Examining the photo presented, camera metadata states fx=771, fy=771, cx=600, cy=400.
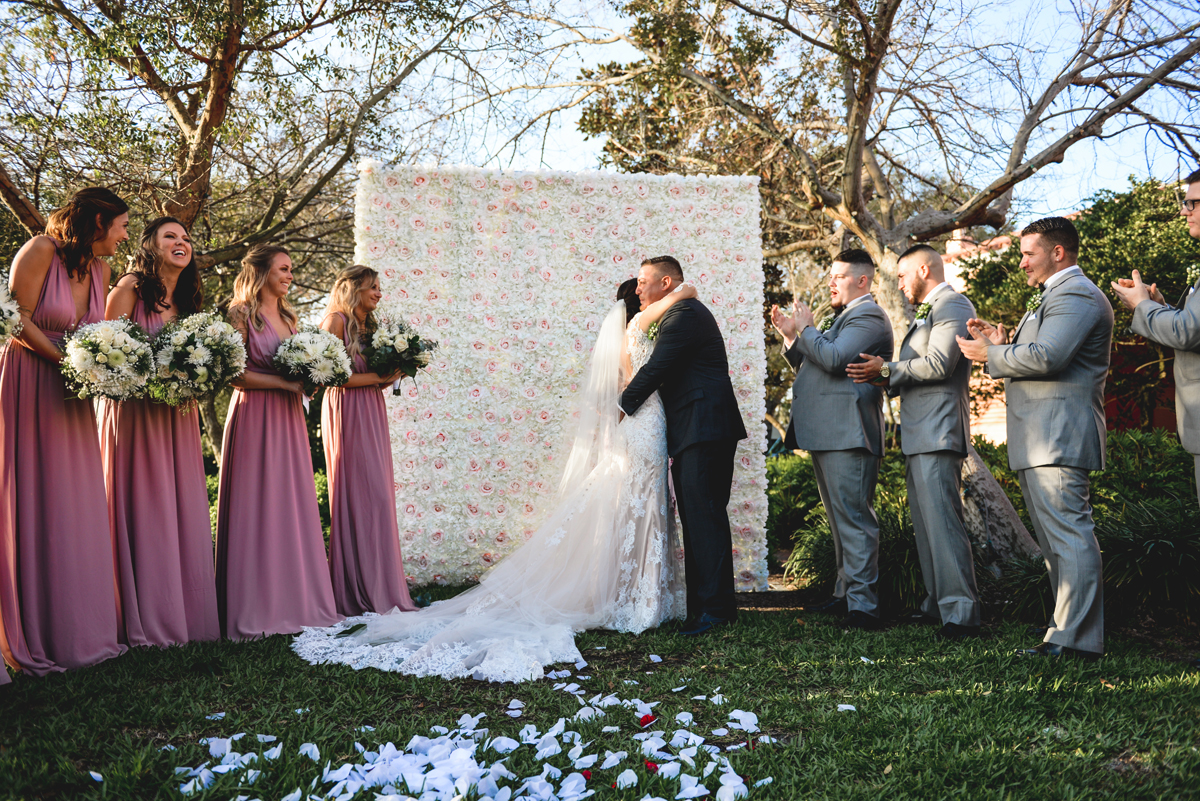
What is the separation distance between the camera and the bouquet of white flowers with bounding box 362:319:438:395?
4906mm

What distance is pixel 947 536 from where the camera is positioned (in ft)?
14.0

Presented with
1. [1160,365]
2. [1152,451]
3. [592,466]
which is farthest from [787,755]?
[1160,365]

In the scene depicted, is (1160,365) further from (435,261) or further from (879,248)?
(435,261)

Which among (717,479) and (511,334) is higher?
(511,334)

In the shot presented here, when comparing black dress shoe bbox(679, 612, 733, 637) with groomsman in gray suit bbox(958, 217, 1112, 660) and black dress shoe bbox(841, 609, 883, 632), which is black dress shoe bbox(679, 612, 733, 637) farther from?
groomsman in gray suit bbox(958, 217, 1112, 660)

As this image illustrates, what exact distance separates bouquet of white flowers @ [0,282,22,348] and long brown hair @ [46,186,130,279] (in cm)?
59

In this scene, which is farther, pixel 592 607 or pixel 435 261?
pixel 435 261

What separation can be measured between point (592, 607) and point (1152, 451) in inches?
195

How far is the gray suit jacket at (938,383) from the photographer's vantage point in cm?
425

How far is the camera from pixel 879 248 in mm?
7809

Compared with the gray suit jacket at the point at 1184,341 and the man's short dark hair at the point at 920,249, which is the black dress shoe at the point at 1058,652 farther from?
the man's short dark hair at the point at 920,249

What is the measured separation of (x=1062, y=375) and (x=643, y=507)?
2320 mm

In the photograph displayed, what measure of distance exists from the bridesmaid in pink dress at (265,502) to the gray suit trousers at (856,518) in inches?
121

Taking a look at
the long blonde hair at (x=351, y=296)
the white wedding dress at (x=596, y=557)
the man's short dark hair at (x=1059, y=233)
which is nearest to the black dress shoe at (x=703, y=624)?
the white wedding dress at (x=596, y=557)
